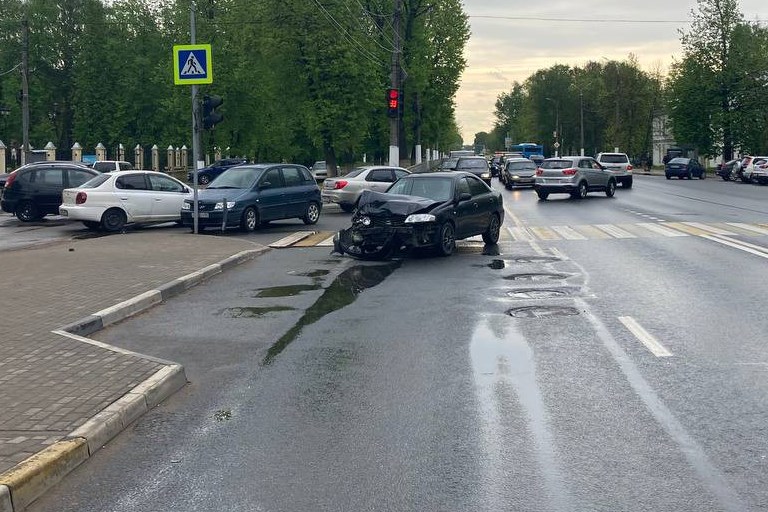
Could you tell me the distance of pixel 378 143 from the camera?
70.6 m

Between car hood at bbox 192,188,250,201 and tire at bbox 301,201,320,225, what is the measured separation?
8.36 feet

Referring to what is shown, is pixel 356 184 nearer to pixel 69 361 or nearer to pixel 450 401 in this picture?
pixel 69 361

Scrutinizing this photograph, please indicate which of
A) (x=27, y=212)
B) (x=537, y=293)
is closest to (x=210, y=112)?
(x=27, y=212)

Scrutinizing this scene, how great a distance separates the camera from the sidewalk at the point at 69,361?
5523 mm

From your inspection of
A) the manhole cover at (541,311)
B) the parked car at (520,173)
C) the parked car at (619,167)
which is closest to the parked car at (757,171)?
the parked car at (619,167)

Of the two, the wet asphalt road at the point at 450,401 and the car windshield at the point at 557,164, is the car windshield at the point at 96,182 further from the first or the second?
the car windshield at the point at 557,164

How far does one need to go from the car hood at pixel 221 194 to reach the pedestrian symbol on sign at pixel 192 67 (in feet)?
10.9

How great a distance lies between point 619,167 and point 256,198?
28.7 m

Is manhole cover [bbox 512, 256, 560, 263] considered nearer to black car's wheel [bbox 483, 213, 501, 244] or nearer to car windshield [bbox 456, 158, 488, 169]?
black car's wheel [bbox 483, 213, 501, 244]

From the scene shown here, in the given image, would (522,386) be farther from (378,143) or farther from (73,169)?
(378,143)

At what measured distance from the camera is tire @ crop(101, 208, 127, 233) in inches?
898

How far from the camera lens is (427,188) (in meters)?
17.7

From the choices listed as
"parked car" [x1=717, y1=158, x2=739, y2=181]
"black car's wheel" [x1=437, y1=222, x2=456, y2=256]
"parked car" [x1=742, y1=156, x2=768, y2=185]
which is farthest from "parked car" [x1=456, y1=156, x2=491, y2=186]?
"parked car" [x1=717, y1=158, x2=739, y2=181]

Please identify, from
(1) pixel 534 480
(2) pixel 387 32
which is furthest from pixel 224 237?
(2) pixel 387 32
